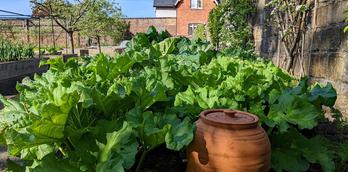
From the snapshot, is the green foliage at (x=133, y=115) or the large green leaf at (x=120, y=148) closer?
the large green leaf at (x=120, y=148)

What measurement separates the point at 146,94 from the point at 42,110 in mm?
684

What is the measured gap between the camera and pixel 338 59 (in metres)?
3.85

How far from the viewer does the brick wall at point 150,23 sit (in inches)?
1243

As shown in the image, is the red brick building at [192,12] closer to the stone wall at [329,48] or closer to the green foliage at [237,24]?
the green foliage at [237,24]

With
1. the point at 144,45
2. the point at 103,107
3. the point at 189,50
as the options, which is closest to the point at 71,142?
the point at 103,107

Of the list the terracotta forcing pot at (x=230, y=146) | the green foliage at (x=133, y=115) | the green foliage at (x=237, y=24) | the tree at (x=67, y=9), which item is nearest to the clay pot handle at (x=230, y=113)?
the terracotta forcing pot at (x=230, y=146)

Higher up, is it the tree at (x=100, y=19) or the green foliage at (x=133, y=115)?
the tree at (x=100, y=19)

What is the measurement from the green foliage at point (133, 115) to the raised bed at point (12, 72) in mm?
5488

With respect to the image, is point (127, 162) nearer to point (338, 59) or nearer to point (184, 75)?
point (184, 75)

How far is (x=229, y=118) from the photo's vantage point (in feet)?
6.46

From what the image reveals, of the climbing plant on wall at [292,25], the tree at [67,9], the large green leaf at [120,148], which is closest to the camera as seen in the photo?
the large green leaf at [120,148]

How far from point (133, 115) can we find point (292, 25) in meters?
4.19

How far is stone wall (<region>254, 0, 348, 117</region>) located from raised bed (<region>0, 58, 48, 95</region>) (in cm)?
623

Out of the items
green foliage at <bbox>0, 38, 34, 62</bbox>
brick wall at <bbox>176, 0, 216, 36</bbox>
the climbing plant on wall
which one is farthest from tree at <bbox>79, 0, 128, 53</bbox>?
the climbing plant on wall
